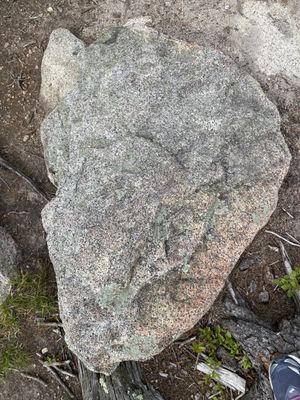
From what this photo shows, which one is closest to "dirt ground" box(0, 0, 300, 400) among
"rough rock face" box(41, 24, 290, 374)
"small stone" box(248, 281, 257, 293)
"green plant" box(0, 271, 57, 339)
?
"small stone" box(248, 281, 257, 293)

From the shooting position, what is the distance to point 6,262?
377 centimetres

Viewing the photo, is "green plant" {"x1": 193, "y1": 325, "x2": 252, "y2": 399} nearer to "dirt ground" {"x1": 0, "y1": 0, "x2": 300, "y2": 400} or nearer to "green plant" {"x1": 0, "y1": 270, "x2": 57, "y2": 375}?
"dirt ground" {"x1": 0, "y1": 0, "x2": 300, "y2": 400}

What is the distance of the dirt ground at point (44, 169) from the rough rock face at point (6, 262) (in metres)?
0.08

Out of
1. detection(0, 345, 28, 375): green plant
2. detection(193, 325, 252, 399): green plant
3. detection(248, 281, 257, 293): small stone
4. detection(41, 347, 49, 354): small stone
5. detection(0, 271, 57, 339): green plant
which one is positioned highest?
detection(248, 281, 257, 293): small stone

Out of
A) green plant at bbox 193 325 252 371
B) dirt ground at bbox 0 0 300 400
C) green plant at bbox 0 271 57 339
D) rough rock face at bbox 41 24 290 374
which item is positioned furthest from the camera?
green plant at bbox 0 271 57 339

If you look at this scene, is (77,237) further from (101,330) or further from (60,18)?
(60,18)

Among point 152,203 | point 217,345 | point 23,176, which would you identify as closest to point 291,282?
point 217,345

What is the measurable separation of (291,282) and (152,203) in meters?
1.26

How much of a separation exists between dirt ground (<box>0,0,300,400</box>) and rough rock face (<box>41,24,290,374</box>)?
1.87 ft

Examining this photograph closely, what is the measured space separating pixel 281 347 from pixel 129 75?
6.52 feet

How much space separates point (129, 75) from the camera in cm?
329

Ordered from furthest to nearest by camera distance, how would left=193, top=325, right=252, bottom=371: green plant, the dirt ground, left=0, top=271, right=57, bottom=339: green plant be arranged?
left=0, top=271, right=57, bottom=339: green plant → the dirt ground → left=193, top=325, right=252, bottom=371: green plant

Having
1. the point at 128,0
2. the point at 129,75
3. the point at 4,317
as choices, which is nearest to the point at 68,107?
the point at 129,75

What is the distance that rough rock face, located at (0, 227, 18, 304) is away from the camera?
375 cm
